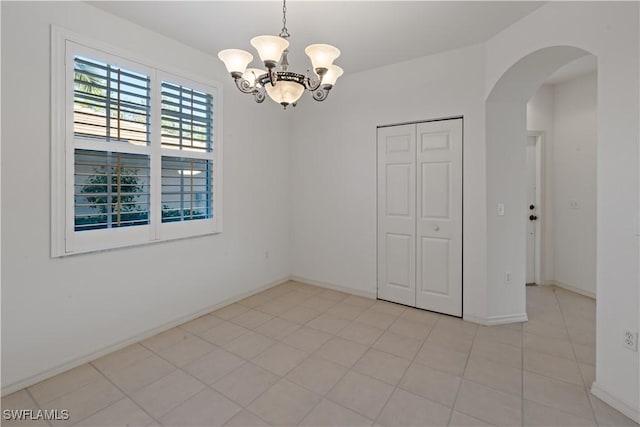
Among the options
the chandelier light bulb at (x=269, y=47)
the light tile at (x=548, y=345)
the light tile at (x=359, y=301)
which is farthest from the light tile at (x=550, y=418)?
the chandelier light bulb at (x=269, y=47)

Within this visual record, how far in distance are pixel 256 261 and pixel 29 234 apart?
2315mm

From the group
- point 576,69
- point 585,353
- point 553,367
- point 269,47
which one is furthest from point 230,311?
point 576,69

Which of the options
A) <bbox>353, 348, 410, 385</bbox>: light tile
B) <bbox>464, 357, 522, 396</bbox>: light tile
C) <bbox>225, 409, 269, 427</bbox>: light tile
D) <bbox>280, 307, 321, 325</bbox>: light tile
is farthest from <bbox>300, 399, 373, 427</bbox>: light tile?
<bbox>280, 307, 321, 325</bbox>: light tile

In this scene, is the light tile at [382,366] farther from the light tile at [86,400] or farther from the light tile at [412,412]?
the light tile at [86,400]

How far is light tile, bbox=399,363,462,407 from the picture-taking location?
202 cm

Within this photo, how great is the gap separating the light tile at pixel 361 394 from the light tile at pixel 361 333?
0.54 m

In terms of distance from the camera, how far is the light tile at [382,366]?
88.4 inches

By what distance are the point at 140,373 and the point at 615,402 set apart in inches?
129

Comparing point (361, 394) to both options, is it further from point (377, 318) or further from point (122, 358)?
point (122, 358)

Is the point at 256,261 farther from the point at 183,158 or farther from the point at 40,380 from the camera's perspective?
the point at 40,380

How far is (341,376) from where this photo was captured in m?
2.25

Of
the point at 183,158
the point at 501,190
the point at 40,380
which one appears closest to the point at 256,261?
the point at 183,158

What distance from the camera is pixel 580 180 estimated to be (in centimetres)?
400

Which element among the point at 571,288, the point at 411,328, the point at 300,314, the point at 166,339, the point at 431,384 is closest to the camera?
the point at 431,384
